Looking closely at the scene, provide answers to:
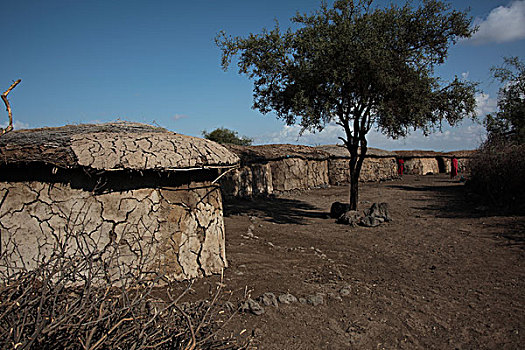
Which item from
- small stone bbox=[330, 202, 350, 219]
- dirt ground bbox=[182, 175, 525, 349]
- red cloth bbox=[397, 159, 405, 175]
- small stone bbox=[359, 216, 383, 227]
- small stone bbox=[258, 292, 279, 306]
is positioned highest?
red cloth bbox=[397, 159, 405, 175]

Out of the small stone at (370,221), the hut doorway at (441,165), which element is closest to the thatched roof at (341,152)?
the hut doorway at (441,165)

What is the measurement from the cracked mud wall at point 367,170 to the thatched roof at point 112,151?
1443cm

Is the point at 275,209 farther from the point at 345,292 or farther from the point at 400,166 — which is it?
the point at 400,166

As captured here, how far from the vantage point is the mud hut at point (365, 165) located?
728 inches

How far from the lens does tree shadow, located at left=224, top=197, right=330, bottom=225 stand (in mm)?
9477

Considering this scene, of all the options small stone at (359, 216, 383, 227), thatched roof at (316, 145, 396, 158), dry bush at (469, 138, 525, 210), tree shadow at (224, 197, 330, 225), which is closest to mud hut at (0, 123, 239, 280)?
tree shadow at (224, 197, 330, 225)

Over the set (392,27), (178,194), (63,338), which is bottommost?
(63,338)

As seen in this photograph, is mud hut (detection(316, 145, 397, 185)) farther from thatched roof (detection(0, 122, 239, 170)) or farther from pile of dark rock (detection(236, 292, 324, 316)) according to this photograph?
pile of dark rock (detection(236, 292, 324, 316))

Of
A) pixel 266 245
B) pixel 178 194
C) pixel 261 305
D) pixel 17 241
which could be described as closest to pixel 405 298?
pixel 261 305

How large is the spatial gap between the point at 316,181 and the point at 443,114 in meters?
8.05

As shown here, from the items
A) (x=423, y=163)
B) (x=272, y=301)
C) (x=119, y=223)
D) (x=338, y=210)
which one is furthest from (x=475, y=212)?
(x=423, y=163)

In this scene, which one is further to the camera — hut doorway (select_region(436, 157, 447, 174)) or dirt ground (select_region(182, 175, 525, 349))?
hut doorway (select_region(436, 157, 447, 174))

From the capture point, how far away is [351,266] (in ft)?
17.9

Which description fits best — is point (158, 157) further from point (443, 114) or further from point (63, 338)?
point (443, 114)
